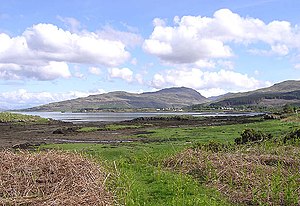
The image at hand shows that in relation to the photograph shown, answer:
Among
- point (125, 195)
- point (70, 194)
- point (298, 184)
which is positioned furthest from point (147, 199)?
point (298, 184)

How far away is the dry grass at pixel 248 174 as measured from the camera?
39.4ft

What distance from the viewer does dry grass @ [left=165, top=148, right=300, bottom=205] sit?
39.4 feet

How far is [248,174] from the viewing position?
14.3 metres

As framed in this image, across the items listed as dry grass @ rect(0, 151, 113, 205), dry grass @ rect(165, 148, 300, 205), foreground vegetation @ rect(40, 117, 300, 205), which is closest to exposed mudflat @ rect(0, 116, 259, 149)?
foreground vegetation @ rect(40, 117, 300, 205)

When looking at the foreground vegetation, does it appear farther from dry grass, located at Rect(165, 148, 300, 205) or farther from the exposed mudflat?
the exposed mudflat

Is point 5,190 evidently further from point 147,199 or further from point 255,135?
point 255,135

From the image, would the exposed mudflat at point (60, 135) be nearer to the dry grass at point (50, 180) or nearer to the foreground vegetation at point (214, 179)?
the foreground vegetation at point (214, 179)

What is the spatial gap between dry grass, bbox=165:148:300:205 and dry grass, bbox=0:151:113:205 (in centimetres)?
432

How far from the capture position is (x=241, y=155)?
16.7m

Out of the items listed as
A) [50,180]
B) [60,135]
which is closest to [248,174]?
[50,180]

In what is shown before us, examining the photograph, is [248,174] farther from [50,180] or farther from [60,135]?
[60,135]

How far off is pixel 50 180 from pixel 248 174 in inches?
284

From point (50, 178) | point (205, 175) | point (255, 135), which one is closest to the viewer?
point (50, 178)

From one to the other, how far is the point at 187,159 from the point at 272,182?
5.23 metres
